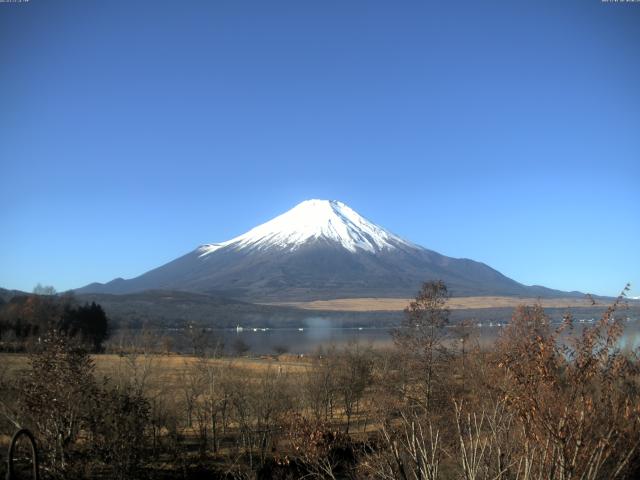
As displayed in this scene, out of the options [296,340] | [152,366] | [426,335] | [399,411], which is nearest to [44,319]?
[152,366]

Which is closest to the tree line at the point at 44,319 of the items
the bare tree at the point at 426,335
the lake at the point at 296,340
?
the lake at the point at 296,340

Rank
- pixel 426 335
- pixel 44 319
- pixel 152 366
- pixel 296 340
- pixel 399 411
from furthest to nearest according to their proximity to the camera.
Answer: pixel 296 340 → pixel 44 319 → pixel 152 366 → pixel 426 335 → pixel 399 411

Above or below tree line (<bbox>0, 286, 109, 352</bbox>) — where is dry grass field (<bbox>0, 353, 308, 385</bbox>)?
below

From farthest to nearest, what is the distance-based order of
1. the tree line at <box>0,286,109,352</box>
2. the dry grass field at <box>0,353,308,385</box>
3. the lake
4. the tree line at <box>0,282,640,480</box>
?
1. the tree line at <box>0,286,109,352</box>
2. the lake
3. the dry grass field at <box>0,353,308,385</box>
4. the tree line at <box>0,282,640,480</box>

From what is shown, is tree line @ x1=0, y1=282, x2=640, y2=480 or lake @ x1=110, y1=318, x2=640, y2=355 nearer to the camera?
tree line @ x1=0, y1=282, x2=640, y2=480

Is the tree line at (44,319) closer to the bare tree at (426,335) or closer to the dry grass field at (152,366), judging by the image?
the dry grass field at (152,366)

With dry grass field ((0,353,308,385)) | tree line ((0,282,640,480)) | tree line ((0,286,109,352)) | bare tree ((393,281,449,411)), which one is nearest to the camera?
tree line ((0,282,640,480))

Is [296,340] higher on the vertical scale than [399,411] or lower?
lower

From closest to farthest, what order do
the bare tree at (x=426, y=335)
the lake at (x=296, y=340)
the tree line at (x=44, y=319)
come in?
the bare tree at (x=426, y=335) < the lake at (x=296, y=340) < the tree line at (x=44, y=319)

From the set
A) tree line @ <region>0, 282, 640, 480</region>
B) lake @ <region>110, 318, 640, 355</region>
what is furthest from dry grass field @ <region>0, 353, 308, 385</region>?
lake @ <region>110, 318, 640, 355</region>

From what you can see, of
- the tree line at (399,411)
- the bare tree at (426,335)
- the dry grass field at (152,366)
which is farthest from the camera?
the dry grass field at (152,366)

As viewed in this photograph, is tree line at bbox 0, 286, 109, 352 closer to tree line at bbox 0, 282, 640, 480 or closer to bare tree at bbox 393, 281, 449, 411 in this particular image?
tree line at bbox 0, 282, 640, 480

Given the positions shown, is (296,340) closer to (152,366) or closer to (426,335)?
(152,366)

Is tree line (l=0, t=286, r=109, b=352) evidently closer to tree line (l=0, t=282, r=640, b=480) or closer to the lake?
the lake
